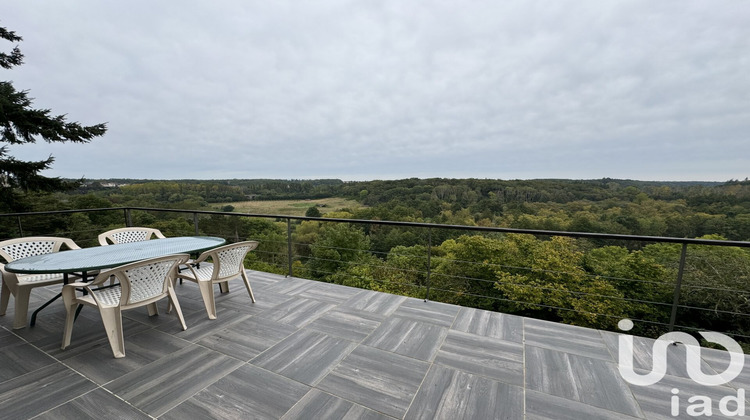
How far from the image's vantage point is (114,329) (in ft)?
6.06

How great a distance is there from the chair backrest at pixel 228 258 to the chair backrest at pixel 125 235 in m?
1.65

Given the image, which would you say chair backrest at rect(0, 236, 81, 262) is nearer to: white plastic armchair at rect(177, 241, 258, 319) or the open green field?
white plastic armchair at rect(177, 241, 258, 319)

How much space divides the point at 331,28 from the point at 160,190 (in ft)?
33.6

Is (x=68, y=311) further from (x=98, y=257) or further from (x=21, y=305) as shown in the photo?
(x=21, y=305)

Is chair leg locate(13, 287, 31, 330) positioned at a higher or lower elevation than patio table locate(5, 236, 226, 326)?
lower

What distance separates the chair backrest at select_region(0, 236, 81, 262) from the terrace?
65 centimetres

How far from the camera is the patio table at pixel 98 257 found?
196 cm

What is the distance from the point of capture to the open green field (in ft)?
52.1

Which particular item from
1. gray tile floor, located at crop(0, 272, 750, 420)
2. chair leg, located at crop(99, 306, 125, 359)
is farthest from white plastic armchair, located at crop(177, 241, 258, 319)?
chair leg, located at crop(99, 306, 125, 359)

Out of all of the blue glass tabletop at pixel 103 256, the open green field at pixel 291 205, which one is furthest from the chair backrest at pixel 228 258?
the open green field at pixel 291 205

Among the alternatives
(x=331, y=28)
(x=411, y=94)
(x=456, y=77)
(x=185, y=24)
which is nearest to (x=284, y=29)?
(x=331, y=28)

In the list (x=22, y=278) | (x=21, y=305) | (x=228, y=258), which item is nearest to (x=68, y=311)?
(x=21, y=305)

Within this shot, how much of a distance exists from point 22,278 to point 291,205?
15.8m

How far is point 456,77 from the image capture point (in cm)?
938
